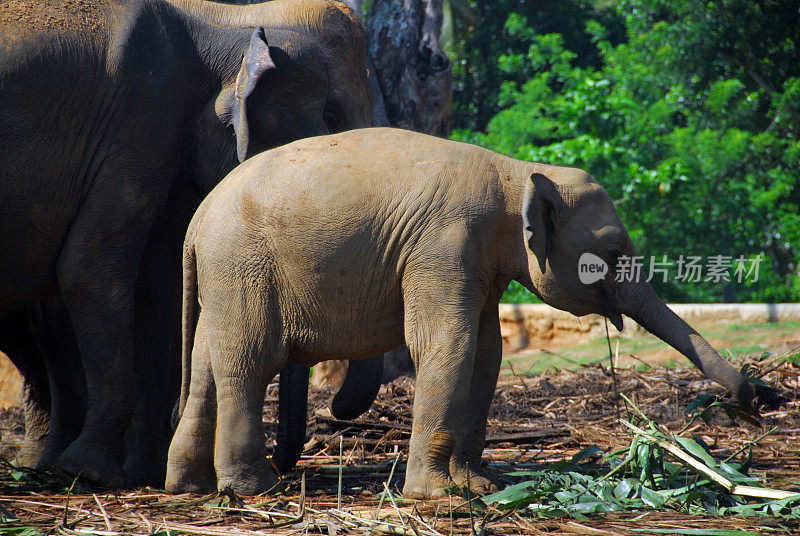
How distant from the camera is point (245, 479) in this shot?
3920 millimetres

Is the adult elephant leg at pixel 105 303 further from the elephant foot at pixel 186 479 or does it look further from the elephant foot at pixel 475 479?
the elephant foot at pixel 475 479

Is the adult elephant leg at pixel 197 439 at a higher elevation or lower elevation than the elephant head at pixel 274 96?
lower

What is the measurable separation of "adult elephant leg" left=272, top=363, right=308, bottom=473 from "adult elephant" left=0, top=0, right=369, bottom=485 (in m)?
0.73

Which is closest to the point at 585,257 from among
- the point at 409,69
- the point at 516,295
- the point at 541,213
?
the point at 541,213

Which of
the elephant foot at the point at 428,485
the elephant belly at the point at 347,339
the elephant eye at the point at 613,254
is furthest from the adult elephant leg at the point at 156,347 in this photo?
the elephant eye at the point at 613,254

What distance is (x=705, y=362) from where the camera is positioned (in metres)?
3.86

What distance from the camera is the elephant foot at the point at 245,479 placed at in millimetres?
3910

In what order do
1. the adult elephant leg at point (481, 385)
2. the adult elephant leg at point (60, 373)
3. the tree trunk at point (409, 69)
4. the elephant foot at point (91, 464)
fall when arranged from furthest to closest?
1. the tree trunk at point (409, 69)
2. the adult elephant leg at point (60, 373)
3. the elephant foot at point (91, 464)
4. the adult elephant leg at point (481, 385)

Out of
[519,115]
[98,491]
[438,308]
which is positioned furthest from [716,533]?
[519,115]

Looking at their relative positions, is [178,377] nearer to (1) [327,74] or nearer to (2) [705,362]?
(1) [327,74]

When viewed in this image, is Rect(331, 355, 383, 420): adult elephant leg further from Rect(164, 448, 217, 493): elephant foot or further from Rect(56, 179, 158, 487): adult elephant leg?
Rect(56, 179, 158, 487): adult elephant leg

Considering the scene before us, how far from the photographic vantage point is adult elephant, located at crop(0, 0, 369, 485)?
4.41 m

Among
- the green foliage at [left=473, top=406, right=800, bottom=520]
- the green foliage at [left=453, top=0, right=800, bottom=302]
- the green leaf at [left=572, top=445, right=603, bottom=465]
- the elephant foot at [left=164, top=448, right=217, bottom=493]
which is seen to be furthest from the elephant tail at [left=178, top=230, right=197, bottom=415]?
the green foliage at [left=453, top=0, right=800, bottom=302]

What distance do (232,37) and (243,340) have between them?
189 centimetres
